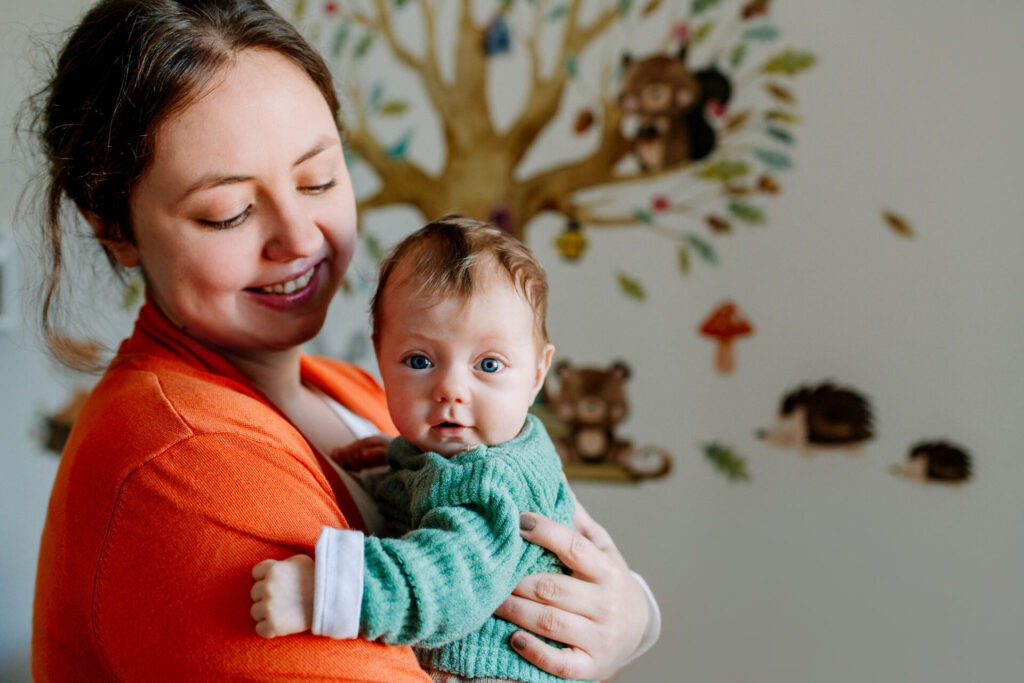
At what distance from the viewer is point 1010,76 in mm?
1939

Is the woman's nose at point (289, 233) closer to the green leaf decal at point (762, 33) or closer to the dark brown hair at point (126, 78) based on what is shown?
the dark brown hair at point (126, 78)

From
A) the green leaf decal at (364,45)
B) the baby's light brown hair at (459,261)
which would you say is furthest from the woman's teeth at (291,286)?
the green leaf decal at (364,45)

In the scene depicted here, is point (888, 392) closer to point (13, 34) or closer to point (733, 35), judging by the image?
point (733, 35)

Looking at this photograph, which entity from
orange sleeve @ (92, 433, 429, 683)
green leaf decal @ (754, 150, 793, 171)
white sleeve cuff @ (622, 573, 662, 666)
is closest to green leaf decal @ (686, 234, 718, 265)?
green leaf decal @ (754, 150, 793, 171)

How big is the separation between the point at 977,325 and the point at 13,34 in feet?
9.11

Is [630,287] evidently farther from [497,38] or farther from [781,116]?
[497,38]

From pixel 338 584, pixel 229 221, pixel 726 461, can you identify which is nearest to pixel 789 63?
pixel 726 461

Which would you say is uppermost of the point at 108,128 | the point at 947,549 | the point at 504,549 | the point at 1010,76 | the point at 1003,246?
the point at 1010,76

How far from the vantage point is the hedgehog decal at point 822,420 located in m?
2.14

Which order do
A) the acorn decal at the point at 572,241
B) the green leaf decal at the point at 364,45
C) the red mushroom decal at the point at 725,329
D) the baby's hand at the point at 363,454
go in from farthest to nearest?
the green leaf decal at the point at 364,45, the acorn decal at the point at 572,241, the red mushroom decal at the point at 725,329, the baby's hand at the point at 363,454

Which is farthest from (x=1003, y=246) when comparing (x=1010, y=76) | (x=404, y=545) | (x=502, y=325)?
(x=404, y=545)

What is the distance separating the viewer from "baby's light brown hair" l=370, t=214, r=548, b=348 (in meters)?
1.02

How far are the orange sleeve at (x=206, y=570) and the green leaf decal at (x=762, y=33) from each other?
1.78 metres

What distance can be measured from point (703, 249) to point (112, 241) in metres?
1.53
